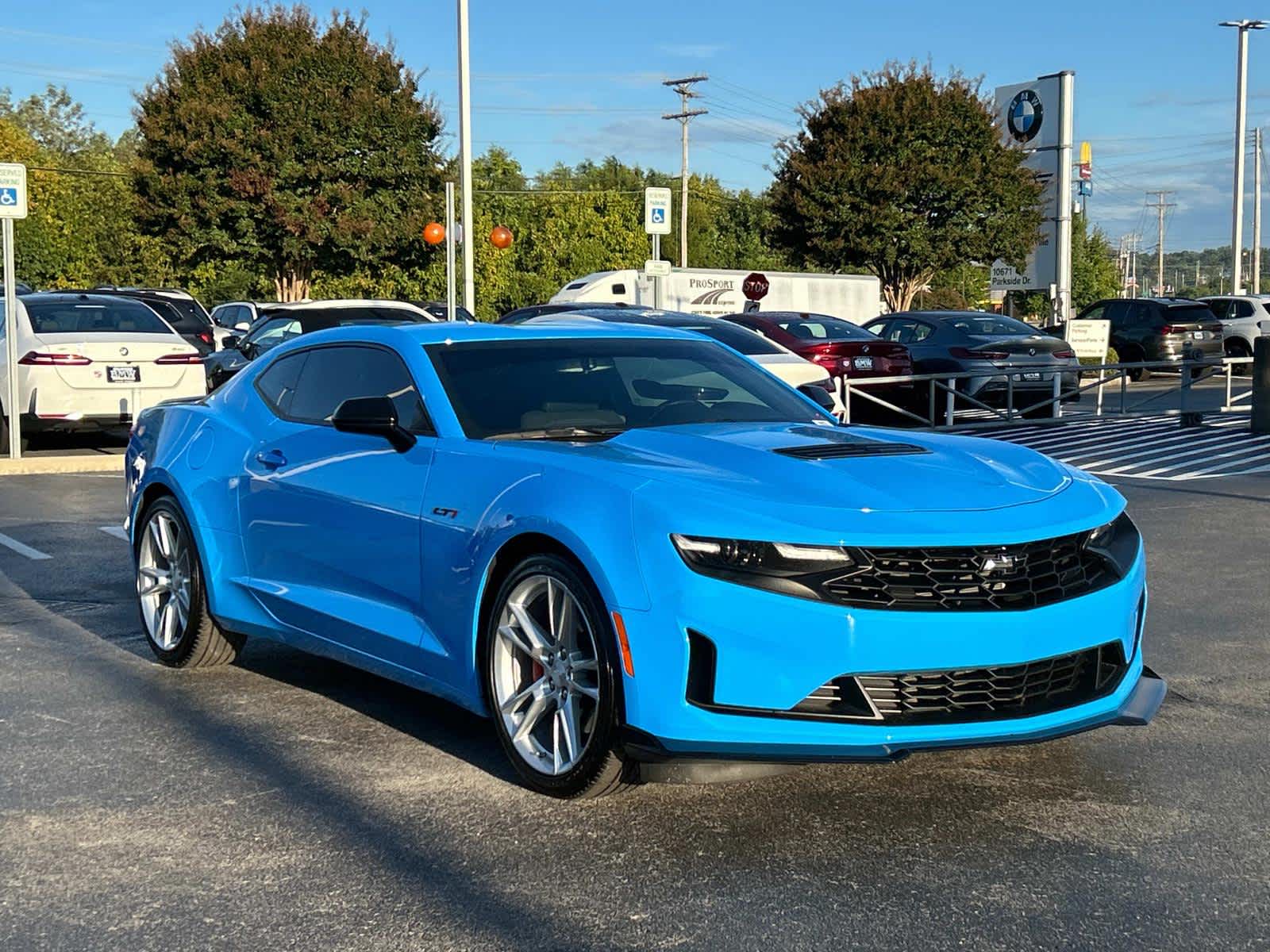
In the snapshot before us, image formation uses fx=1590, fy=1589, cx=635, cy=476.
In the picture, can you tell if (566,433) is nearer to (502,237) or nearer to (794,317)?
(794,317)

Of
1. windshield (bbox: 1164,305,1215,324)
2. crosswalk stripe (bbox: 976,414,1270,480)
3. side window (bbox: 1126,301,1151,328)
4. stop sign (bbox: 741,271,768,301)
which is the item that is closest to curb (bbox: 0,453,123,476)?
crosswalk stripe (bbox: 976,414,1270,480)

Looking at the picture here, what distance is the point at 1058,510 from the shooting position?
4.57m

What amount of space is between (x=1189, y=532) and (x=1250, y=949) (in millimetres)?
7349

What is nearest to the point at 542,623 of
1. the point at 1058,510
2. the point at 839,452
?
the point at 839,452

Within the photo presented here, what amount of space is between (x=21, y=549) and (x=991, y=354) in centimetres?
1387

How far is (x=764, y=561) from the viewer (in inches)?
166

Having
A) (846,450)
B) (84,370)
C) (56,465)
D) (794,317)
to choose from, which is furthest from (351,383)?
(794,317)

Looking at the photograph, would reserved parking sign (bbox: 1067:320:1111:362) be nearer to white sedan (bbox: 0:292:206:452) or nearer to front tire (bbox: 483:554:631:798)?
white sedan (bbox: 0:292:206:452)

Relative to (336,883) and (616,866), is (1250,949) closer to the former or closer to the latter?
(616,866)

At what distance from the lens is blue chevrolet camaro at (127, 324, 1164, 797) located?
4188 mm

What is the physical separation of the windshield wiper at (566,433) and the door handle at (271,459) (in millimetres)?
1127

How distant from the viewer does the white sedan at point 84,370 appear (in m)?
→ 15.6

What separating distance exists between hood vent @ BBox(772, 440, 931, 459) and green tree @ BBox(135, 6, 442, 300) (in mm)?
36067

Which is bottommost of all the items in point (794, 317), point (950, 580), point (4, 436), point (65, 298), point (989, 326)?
point (4, 436)
